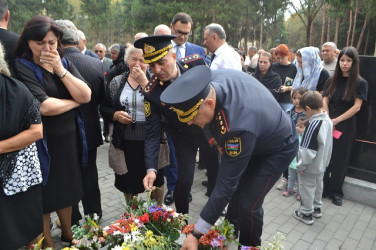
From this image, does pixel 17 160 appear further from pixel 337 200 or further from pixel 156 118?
pixel 337 200

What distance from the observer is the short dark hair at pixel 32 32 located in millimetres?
2277

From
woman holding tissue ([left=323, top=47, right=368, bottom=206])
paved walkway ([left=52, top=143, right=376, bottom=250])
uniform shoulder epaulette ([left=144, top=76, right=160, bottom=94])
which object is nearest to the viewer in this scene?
uniform shoulder epaulette ([left=144, top=76, right=160, bottom=94])

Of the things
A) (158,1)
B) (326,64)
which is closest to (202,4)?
(158,1)

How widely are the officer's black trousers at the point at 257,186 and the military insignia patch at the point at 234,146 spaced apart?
24.5 inches

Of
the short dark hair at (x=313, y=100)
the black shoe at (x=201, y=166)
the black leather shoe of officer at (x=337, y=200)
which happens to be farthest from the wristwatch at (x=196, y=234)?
the black shoe at (x=201, y=166)

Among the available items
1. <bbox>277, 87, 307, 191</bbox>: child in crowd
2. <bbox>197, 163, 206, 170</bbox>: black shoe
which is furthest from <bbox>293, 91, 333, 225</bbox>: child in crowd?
<bbox>197, 163, 206, 170</bbox>: black shoe

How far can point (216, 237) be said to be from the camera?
205 cm

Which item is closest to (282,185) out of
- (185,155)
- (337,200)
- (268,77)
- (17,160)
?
(337,200)

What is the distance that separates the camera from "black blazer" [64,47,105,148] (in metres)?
2.96

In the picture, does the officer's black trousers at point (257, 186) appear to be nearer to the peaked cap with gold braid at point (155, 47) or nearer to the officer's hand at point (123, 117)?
the peaked cap with gold braid at point (155, 47)

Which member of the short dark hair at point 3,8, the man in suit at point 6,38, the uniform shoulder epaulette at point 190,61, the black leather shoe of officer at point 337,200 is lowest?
the black leather shoe of officer at point 337,200

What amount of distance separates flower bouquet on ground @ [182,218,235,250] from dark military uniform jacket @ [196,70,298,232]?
17 cm

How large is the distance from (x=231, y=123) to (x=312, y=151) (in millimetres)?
2108

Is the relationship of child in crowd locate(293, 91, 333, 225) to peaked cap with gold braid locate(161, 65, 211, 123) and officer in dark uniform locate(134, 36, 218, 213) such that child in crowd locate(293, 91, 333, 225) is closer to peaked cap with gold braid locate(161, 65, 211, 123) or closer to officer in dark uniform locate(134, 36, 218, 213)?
officer in dark uniform locate(134, 36, 218, 213)
